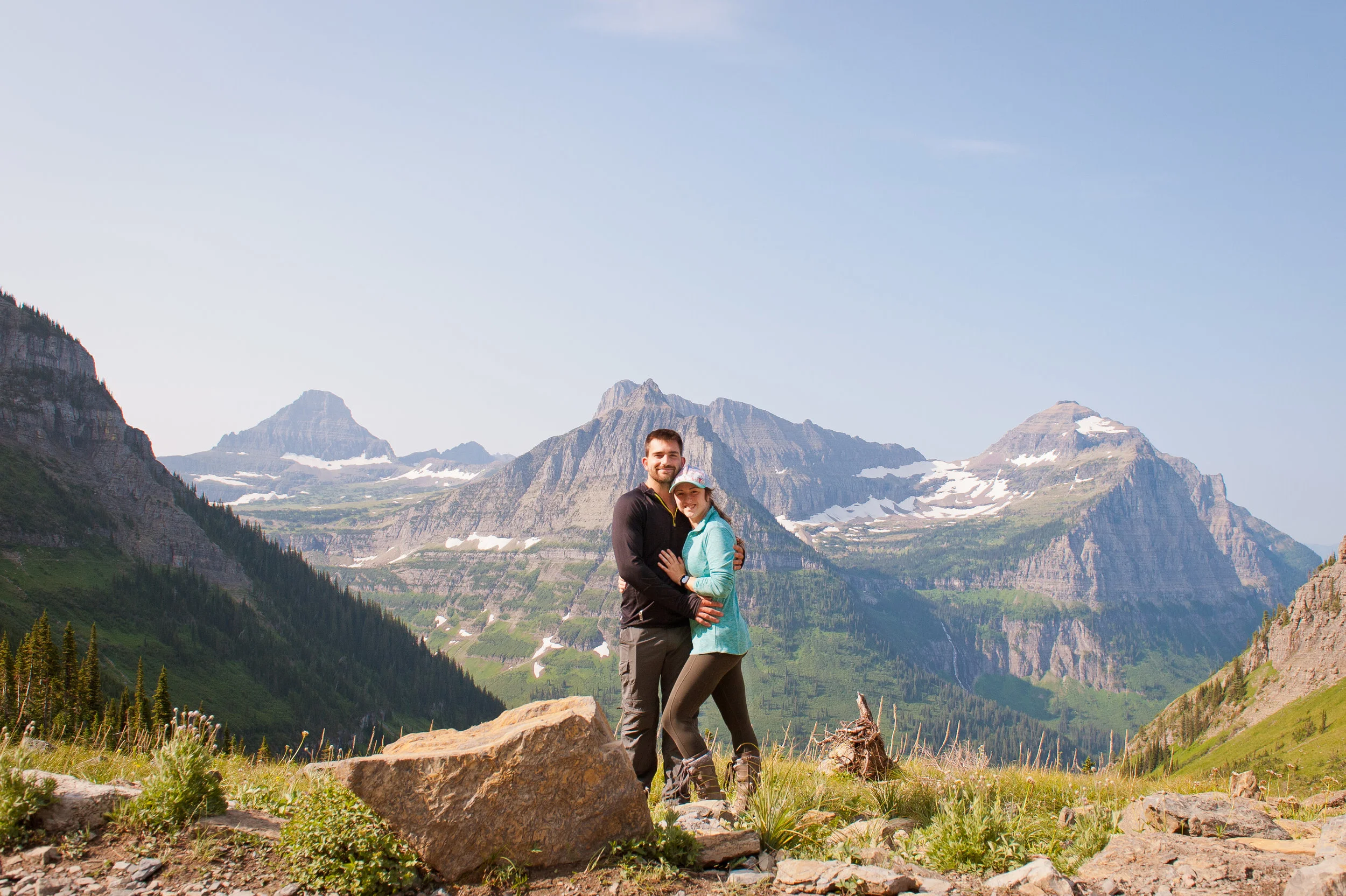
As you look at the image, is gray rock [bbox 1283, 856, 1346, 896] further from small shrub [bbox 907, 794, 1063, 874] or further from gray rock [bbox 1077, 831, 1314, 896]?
small shrub [bbox 907, 794, 1063, 874]

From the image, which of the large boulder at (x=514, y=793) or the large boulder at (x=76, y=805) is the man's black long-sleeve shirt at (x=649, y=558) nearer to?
the large boulder at (x=514, y=793)

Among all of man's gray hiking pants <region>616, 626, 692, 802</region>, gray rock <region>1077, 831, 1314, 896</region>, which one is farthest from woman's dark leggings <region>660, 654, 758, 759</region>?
gray rock <region>1077, 831, 1314, 896</region>

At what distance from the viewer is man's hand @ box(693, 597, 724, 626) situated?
9211 mm

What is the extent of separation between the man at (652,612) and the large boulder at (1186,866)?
432 centimetres

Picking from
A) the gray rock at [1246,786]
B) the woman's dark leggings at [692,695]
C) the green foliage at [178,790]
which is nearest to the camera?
the green foliage at [178,790]

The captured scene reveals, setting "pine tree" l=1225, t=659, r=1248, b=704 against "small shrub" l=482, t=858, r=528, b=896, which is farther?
"pine tree" l=1225, t=659, r=1248, b=704

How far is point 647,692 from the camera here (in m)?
9.61

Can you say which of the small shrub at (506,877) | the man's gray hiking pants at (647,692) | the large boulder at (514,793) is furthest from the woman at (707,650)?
the small shrub at (506,877)

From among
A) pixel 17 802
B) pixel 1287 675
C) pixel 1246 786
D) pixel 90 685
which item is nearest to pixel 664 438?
pixel 17 802

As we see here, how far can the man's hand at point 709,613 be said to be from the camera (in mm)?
9211

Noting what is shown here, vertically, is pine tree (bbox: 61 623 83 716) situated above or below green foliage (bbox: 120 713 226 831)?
below

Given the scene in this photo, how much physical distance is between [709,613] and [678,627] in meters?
0.71

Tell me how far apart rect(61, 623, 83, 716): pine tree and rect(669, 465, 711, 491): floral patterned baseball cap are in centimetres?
7163

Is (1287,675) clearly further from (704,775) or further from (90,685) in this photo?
(704,775)
